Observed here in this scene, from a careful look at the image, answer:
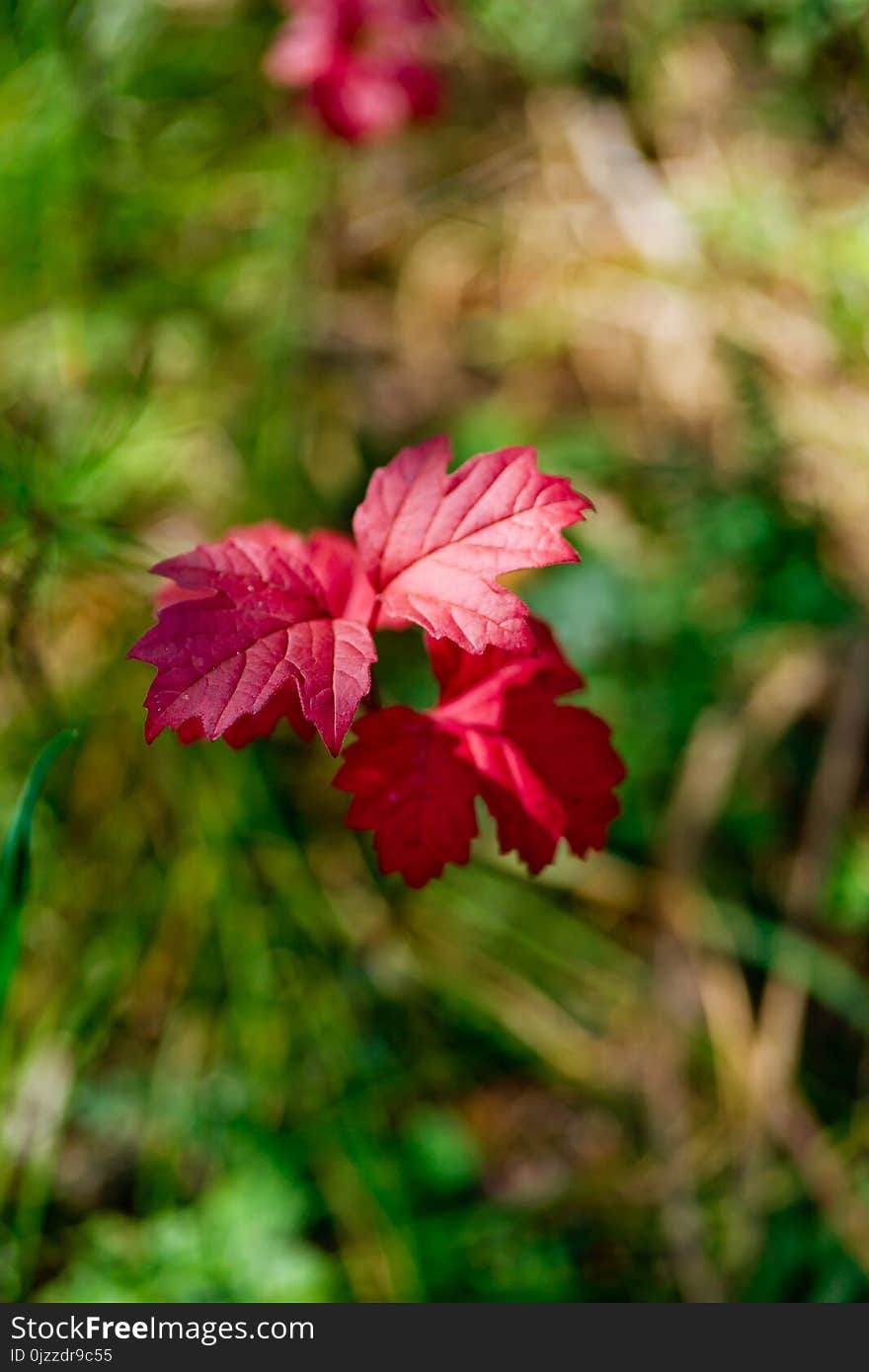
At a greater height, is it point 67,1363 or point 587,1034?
point 67,1363

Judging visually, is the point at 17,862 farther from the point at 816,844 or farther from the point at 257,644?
the point at 816,844

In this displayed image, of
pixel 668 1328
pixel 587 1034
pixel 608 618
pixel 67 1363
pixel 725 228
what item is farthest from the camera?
pixel 725 228

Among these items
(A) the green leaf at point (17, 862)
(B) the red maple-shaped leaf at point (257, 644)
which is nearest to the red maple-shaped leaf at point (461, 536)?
(B) the red maple-shaped leaf at point (257, 644)

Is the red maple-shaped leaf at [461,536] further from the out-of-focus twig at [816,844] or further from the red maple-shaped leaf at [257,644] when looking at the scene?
the out-of-focus twig at [816,844]

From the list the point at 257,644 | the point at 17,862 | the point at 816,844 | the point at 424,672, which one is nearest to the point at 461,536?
the point at 257,644

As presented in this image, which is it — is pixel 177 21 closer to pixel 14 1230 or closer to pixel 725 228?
pixel 725 228

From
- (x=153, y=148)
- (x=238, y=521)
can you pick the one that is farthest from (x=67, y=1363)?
(x=153, y=148)
